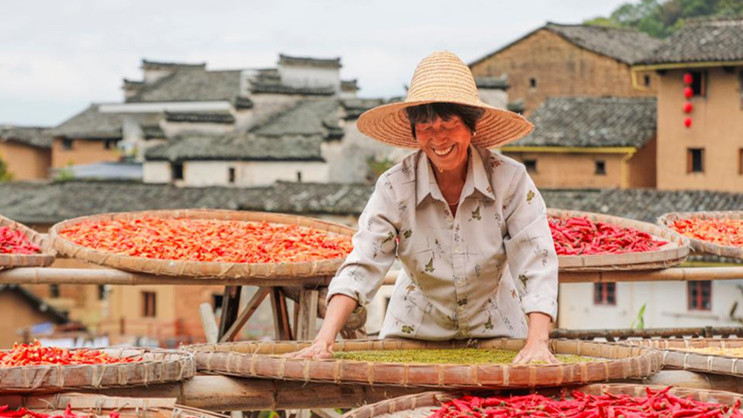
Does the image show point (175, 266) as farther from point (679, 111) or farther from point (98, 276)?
point (679, 111)

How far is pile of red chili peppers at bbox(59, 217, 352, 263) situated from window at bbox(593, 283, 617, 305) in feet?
60.3

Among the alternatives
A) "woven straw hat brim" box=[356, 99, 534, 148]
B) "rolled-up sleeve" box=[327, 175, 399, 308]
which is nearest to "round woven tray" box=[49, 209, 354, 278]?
"woven straw hat brim" box=[356, 99, 534, 148]

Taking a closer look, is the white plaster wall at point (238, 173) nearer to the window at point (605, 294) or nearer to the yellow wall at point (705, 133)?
the yellow wall at point (705, 133)

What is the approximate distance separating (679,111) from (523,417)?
29.4 meters

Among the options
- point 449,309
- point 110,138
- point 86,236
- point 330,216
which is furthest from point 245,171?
point 449,309

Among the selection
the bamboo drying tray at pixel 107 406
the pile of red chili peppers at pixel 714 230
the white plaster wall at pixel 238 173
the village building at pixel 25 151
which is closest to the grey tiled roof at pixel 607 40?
the white plaster wall at pixel 238 173

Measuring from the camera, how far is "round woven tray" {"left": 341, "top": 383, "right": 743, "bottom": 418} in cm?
342

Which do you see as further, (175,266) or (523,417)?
(175,266)

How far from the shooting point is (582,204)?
25859mm

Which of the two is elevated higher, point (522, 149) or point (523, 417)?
point (522, 149)

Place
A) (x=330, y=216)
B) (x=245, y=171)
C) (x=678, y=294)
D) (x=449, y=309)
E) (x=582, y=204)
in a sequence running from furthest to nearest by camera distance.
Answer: (x=245, y=171)
(x=330, y=216)
(x=582, y=204)
(x=678, y=294)
(x=449, y=309)

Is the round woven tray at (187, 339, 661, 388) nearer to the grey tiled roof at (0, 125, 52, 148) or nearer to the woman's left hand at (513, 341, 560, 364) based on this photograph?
the woman's left hand at (513, 341, 560, 364)

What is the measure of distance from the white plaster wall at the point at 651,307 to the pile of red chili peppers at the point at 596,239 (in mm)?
16729

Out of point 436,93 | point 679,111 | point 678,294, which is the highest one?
point 679,111
